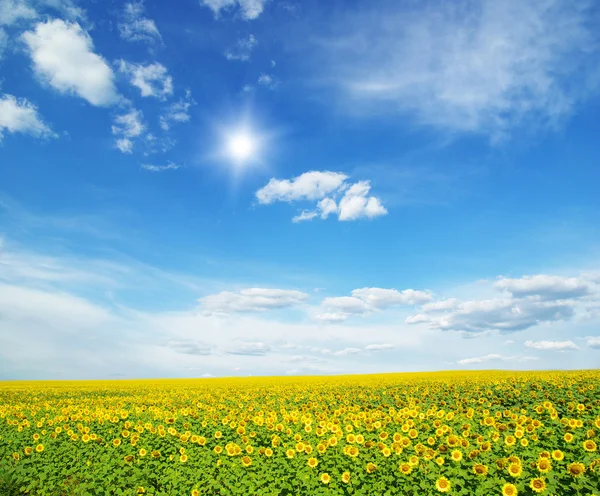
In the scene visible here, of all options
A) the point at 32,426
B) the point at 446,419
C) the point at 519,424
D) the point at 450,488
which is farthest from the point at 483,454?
the point at 32,426

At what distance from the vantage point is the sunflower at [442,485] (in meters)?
8.11

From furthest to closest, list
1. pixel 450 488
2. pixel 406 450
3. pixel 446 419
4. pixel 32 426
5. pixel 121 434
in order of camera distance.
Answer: pixel 32 426 → pixel 121 434 → pixel 446 419 → pixel 406 450 → pixel 450 488

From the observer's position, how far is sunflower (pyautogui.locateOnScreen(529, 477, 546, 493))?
7611 mm

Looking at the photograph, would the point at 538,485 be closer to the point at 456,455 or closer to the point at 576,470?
the point at 576,470

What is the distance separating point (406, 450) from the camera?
1009 centimetres

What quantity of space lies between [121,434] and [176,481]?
4.31 m

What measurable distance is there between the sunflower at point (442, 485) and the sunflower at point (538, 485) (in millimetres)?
1459

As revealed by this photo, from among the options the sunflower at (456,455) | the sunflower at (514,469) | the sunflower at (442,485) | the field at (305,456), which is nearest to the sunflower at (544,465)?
the field at (305,456)

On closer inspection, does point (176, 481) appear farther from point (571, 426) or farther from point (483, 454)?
point (571, 426)

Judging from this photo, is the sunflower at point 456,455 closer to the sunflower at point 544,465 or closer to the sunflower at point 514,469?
the sunflower at point 514,469

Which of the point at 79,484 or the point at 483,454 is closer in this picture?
the point at 483,454

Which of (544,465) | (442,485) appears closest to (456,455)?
(442,485)

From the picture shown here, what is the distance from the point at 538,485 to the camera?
768 centimetres

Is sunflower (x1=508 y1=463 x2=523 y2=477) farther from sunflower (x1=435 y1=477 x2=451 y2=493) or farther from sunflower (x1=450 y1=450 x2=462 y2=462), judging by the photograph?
sunflower (x1=435 y1=477 x2=451 y2=493)
